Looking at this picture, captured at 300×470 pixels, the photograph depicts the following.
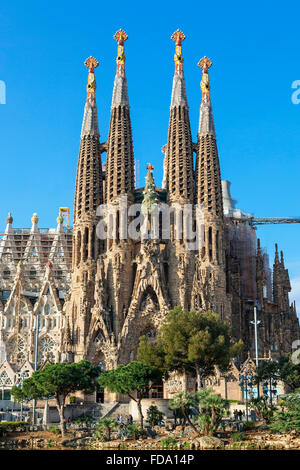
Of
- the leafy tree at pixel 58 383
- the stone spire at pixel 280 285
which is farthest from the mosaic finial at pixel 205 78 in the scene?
the leafy tree at pixel 58 383

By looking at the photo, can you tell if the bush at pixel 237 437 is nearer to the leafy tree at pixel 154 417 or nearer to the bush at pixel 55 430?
the leafy tree at pixel 154 417

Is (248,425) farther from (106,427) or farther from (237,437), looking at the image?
(106,427)

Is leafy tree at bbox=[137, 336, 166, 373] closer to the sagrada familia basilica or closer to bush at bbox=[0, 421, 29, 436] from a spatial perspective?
bush at bbox=[0, 421, 29, 436]

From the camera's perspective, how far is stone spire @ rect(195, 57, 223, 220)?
6431 cm

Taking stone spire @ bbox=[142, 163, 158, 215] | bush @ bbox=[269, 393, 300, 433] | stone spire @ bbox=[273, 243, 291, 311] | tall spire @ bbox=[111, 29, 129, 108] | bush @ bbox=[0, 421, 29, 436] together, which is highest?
tall spire @ bbox=[111, 29, 129, 108]

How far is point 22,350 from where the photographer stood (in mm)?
72125

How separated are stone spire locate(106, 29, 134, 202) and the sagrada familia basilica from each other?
0.10 meters

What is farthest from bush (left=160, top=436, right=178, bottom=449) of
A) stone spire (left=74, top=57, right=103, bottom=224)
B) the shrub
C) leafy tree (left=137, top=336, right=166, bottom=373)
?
stone spire (left=74, top=57, right=103, bottom=224)

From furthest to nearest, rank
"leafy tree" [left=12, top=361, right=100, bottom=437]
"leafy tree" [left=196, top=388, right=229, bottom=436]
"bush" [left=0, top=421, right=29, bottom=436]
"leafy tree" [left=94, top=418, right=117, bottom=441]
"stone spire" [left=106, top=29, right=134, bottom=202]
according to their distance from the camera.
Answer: "stone spire" [left=106, top=29, right=134, bottom=202], "leafy tree" [left=12, top=361, right=100, bottom=437], "bush" [left=0, top=421, right=29, bottom=436], "leafy tree" [left=94, top=418, right=117, bottom=441], "leafy tree" [left=196, top=388, right=229, bottom=436]

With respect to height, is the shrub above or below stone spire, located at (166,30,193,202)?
below

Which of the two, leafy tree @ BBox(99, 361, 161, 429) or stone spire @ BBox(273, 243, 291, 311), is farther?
stone spire @ BBox(273, 243, 291, 311)

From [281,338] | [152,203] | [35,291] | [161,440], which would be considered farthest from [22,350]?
[161,440]

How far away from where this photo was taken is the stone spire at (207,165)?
211 feet

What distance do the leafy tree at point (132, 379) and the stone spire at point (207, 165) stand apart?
2443cm
